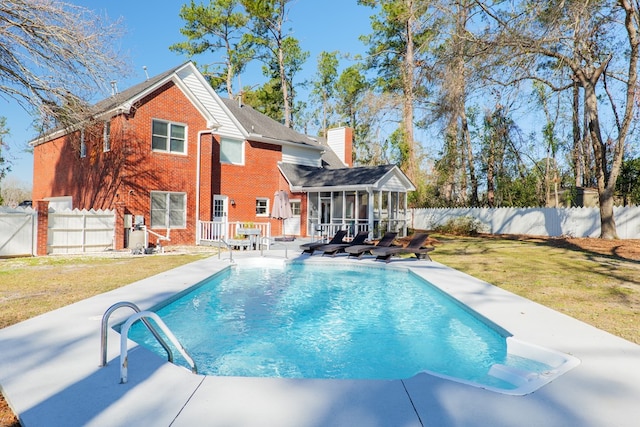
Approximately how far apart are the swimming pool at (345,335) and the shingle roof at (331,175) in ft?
37.0

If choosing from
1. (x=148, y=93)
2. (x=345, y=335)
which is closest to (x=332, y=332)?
(x=345, y=335)

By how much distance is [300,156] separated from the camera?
2609 cm

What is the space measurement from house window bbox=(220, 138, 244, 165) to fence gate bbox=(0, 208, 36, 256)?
9.32m

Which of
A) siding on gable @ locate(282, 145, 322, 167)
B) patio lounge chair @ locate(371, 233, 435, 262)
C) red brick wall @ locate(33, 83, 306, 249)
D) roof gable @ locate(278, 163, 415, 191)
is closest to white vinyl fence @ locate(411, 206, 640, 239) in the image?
roof gable @ locate(278, 163, 415, 191)

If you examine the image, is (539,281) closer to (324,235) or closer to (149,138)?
Result: (324,235)

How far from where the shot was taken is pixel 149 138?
17.6 m

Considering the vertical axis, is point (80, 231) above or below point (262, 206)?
below

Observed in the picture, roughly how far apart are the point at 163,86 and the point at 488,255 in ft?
52.0

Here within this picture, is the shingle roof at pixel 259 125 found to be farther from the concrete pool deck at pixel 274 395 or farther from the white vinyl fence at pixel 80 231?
the concrete pool deck at pixel 274 395

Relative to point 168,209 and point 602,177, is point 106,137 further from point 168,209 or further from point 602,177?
point 602,177

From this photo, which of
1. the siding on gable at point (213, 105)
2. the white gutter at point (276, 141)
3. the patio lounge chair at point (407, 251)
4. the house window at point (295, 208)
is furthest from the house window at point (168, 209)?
the patio lounge chair at point (407, 251)

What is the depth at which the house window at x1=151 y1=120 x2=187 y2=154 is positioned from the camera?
18.0 m

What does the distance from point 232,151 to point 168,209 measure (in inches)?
208

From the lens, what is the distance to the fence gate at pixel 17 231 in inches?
537
